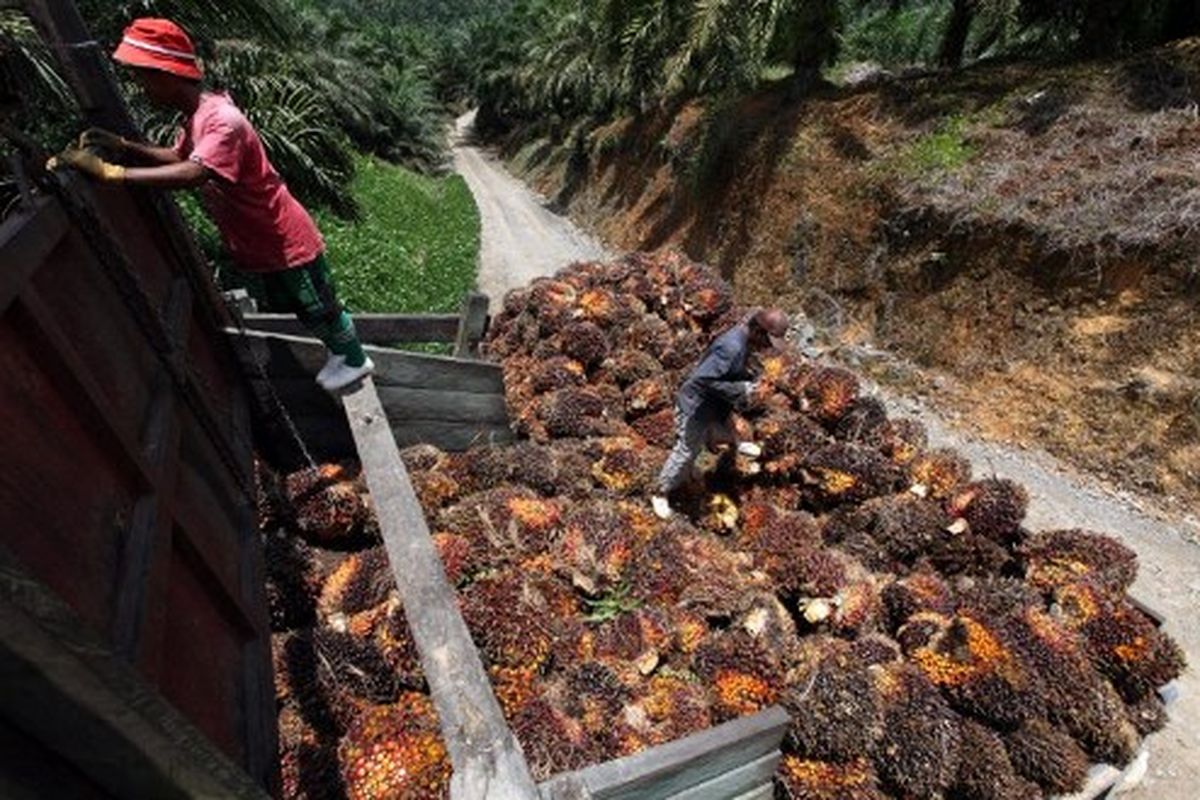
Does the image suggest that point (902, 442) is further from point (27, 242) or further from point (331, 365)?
point (27, 242)

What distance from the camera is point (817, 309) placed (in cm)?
1239

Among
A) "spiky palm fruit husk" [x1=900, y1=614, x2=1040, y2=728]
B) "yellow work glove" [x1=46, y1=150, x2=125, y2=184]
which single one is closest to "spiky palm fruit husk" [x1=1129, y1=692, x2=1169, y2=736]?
"spiky palm fruit husk" [x1=900, y1=614, x2=1040, y2=728]

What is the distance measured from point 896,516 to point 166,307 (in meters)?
4.38

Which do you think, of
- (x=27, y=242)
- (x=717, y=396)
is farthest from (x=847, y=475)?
(x=27, y=242)

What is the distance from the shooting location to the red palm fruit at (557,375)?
5.77 m

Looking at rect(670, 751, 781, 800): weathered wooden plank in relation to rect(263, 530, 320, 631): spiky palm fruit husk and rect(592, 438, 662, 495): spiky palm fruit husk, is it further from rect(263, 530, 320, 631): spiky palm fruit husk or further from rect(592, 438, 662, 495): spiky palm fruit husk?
rect(592, 438, 662, 495): spiky palm fruit husk

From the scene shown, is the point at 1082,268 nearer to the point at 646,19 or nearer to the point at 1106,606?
the point at 1106,606

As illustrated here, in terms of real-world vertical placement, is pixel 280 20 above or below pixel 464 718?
above

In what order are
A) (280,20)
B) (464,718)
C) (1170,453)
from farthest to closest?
(280,20) → (1170,453) → (464,718)

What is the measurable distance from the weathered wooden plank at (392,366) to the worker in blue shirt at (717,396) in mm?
1389

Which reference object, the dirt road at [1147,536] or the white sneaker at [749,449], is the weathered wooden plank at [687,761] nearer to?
the white sneaker at [749,449]

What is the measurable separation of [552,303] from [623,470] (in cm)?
→ 243

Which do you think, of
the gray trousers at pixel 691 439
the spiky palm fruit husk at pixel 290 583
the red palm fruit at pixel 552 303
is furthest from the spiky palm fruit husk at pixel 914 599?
the red palm fruit at pixel 552 303

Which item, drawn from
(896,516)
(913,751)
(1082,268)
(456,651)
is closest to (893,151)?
(1082,268)
